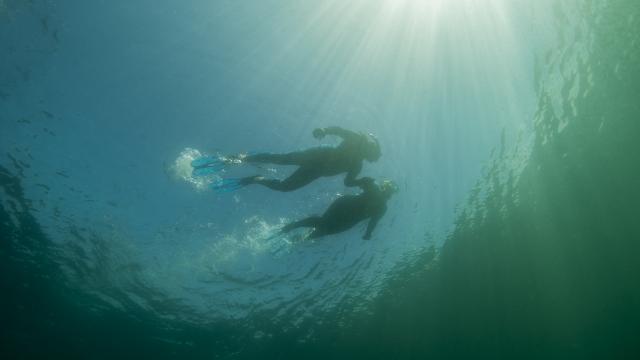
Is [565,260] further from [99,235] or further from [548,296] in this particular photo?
[99,235]

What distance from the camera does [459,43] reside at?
10.9 m

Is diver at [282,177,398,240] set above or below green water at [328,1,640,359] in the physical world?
below

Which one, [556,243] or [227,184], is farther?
[556,243]

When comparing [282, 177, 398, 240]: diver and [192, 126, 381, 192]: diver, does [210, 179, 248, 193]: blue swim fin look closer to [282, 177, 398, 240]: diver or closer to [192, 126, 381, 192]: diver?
[192, 126, 381, 192]: diver

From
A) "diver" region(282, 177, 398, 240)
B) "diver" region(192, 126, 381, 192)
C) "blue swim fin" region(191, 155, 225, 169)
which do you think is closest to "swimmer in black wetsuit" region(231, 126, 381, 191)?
"diver" region(192, 126, 381, 192)

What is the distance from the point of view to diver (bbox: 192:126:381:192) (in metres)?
7.28

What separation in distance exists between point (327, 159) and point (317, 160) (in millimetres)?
178

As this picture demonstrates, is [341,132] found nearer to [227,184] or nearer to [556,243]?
A: [227,184]

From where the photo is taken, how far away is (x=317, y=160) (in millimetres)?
7473

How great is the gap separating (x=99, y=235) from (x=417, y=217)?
11.9 metres

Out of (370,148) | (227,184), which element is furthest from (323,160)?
(227,184)

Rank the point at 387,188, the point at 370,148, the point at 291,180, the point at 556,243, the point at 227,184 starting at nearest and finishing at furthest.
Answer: the point at 370,148 < the point at 387,188 < the point at 227,184 < the point at 291,180 < the point at 556,243

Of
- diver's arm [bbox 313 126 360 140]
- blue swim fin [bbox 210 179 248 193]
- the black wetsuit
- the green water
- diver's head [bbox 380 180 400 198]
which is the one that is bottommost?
diver's head [bbox 380 180 400 198]

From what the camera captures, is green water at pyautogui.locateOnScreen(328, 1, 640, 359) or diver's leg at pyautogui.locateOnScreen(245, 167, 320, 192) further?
green water at pyautogui.locateOnScreen(328, 1, 640, 359)
